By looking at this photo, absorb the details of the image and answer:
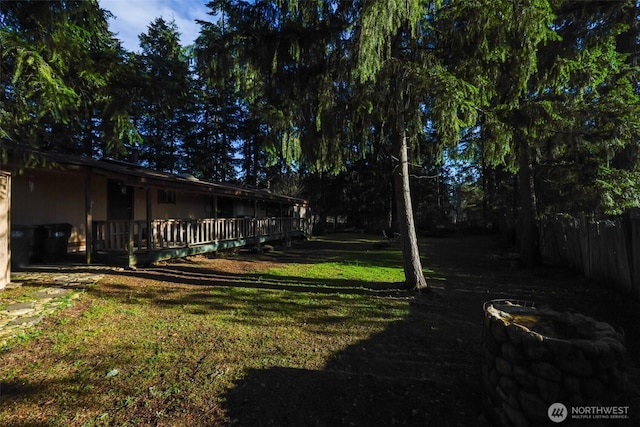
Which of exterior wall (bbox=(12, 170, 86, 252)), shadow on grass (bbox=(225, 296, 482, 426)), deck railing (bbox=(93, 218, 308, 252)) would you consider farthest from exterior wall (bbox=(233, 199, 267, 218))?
shadow on grass (bbox=(225, 296, 482, 426))

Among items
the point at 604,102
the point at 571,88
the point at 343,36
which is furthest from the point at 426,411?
the point at 604,102

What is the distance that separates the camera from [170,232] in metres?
10.6

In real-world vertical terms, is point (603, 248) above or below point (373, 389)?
above

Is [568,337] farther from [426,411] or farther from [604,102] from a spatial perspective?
[604,102]

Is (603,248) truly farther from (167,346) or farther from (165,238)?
(165,238)

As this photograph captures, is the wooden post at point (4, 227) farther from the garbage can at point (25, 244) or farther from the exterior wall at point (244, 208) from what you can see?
the exterior wall at point (244, 208)

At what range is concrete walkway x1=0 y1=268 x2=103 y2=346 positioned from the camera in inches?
187

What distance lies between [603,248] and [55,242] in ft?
46.0

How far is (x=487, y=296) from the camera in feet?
24.3

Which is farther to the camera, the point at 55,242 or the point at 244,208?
the point at 244,208

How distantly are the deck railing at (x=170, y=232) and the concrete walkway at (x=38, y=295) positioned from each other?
1.35 metres

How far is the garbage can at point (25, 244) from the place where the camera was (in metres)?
7.93

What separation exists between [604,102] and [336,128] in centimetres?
689

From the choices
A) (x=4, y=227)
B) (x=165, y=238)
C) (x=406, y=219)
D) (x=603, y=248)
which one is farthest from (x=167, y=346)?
(x=603, y=248)
